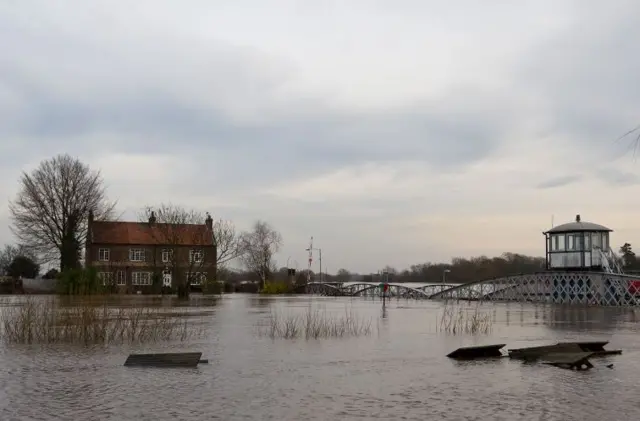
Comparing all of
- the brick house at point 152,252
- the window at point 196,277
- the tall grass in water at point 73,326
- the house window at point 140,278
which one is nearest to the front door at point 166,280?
the brick house at point 152,252

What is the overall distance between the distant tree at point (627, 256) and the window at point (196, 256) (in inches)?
2283

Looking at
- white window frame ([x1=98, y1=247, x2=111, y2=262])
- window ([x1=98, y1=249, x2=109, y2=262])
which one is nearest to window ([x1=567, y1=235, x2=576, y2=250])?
white window frame ([x1=98, y1=247, x2=111, y2=262])

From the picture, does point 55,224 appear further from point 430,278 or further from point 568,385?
point 430,278

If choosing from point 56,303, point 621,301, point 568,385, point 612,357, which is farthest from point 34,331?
point 621,301

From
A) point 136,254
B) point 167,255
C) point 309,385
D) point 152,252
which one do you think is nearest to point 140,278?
point 152,252

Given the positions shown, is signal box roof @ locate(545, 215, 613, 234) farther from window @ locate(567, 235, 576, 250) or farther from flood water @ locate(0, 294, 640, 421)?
flood water @ locate(0, 294, 640, 421)

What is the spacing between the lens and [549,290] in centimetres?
5503

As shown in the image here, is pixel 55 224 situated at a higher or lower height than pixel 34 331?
higher

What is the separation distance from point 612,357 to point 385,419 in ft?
33.5

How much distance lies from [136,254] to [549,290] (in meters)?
53.8

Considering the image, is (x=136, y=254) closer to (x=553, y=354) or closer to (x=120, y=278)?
(x=120, y=278)

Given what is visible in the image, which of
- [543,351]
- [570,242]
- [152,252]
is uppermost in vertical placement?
[570,242]

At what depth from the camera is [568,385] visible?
13.9 meters

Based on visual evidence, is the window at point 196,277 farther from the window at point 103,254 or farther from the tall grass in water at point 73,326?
the tall grass in water at point 73,326
